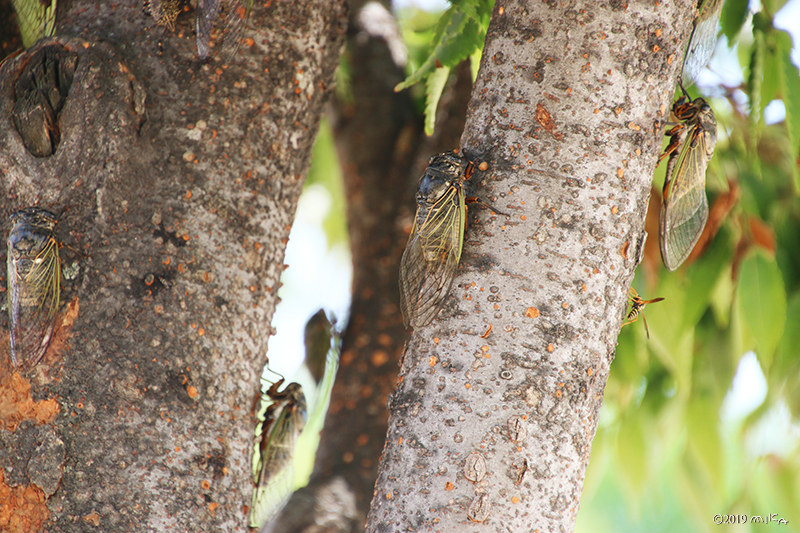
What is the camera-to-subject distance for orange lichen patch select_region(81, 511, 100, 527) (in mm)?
868

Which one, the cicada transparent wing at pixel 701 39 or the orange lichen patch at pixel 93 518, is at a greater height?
the cicada transparent wing at pixel 701 39

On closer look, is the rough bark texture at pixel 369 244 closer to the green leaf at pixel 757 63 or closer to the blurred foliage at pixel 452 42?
the blurred foliage at pixel 452 42

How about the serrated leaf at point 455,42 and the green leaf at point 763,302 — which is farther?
the green leaf at point 763,302

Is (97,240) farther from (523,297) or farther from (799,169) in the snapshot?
(799,169)

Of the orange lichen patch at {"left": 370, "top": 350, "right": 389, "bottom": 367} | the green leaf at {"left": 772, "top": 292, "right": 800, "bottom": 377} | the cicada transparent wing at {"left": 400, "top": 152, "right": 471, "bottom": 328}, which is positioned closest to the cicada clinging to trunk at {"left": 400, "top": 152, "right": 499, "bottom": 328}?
the cicada transparent wing at {"left": 400, "top": 152, "right": 471, "bottom": 328}

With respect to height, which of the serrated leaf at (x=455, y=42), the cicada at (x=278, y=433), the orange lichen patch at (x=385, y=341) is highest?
the serrated leaf at (x=455, y=42)

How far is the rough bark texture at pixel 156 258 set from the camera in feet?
2.95

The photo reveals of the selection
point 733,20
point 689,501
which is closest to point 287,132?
point 733,20

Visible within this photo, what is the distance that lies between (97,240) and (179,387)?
0.26 m

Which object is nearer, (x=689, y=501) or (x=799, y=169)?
(x=799, y=169)

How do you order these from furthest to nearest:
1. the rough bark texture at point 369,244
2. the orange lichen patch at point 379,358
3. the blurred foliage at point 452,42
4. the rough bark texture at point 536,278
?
1. the orange lichen patch at point 379,358
2. the rough bark texture at point 369,244
3. the blurred foliage at point 452,42
4. the rough bark texture at point 536,278

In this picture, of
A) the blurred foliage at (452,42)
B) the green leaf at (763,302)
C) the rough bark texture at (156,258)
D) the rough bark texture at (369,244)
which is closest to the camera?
the rough bark texture at (156,258)

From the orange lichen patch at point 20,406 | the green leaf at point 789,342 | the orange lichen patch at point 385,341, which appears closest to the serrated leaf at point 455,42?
the orange lichen patch at point 20,406

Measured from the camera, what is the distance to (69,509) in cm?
87
